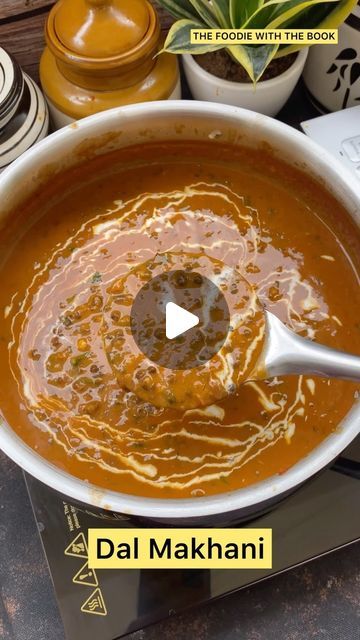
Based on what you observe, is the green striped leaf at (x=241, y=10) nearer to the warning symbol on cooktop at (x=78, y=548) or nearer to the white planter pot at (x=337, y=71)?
the white planter pot at (x=337, y=71)

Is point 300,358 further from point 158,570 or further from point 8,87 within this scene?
point 8,87

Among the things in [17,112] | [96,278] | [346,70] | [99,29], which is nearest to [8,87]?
[17,112]

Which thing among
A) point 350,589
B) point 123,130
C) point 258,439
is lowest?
point 350,589

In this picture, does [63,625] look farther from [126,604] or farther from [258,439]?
[258,439]

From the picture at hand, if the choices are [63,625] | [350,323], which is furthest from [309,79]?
[63,625]

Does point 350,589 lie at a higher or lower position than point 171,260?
lower

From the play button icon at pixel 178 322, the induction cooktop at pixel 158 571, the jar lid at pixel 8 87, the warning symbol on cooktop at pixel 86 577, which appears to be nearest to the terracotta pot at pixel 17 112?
the jar lid at pixel 8 87

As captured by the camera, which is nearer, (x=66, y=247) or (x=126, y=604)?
(x=126, y=604)
